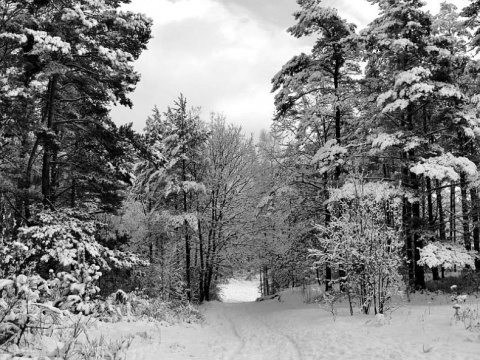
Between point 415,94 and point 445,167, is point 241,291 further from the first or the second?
point 415,94

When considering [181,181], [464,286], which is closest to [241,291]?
[181,181]

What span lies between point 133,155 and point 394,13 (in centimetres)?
1173

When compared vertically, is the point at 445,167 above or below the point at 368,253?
above

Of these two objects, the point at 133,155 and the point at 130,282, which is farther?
the point at 130,282

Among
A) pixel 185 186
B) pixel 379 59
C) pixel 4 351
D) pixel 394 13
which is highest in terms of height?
pixel 394 13

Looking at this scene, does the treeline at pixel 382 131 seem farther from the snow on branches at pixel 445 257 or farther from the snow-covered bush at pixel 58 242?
the snow-covered bush at pixel 58 242

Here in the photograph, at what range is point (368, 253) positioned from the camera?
32.9 feet

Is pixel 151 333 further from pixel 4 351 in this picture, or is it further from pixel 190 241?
pixel 190 241

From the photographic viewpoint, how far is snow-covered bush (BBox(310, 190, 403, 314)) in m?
9.85

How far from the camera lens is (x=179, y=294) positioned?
57.6 feet

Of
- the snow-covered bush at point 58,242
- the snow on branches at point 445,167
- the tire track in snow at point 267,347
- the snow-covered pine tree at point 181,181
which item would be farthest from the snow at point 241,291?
the snow-covered bush at point 58,242

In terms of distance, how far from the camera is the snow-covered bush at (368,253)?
9852 mm

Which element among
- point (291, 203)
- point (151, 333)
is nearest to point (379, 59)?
point (291, 203)

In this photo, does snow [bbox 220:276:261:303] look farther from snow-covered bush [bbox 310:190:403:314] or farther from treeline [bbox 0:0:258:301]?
snow-covered bush [bbox 310:190:403:314]
